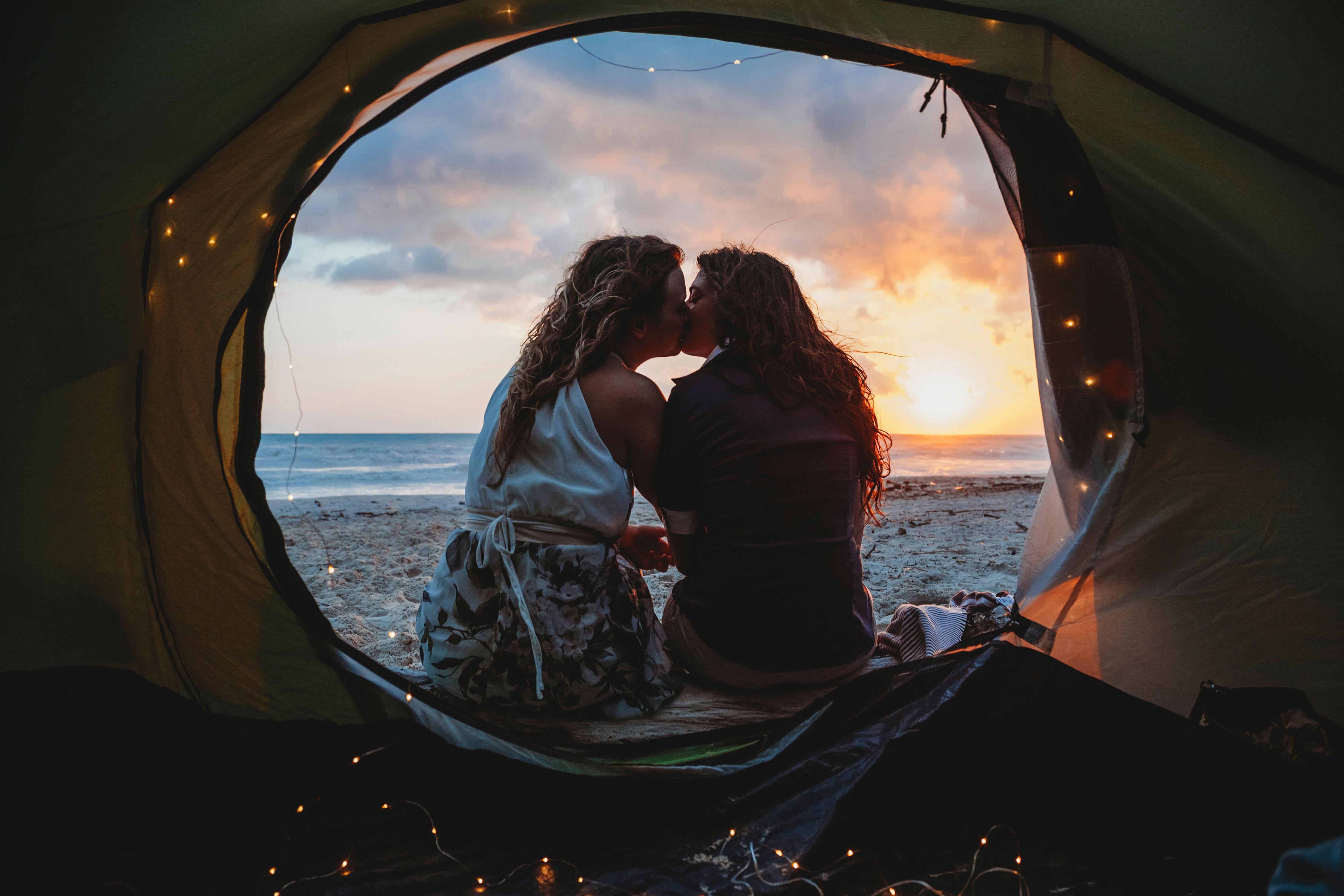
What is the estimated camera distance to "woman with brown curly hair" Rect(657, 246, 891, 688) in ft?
5.93

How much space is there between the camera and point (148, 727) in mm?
1675

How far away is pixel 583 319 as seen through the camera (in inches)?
77.5

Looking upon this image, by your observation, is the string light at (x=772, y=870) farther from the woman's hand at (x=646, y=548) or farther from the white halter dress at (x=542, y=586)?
the woman's hand at (x=646, y=548)

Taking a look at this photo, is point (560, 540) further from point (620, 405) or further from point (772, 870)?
point (772, 870)

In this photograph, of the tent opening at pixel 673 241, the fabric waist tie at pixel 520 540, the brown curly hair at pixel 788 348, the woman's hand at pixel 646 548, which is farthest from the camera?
the woman's hand at pixel 646 548

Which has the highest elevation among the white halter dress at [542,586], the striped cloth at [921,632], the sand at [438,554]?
the white halter dress at [542,586]

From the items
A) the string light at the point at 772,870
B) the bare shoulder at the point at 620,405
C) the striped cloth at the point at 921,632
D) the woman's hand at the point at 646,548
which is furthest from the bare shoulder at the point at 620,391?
the striped cloth at the point at 921,632

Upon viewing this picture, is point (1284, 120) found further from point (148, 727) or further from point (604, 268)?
point (148, 727)

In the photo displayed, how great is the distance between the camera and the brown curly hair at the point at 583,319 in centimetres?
188

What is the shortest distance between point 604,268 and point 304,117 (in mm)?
893

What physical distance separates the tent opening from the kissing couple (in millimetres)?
240

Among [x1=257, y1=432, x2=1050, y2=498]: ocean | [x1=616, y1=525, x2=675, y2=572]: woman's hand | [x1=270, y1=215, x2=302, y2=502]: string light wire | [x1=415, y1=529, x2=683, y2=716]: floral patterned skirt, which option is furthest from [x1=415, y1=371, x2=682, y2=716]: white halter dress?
[x1=257, y1=432, x2=1050, y2=498]: ocean

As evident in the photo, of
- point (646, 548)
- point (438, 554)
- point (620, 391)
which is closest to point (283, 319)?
point (620, 391)

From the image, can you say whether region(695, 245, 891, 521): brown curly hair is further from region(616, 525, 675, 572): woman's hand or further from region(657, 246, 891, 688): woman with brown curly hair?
region(616, 525, 675, 572): woman's hand
